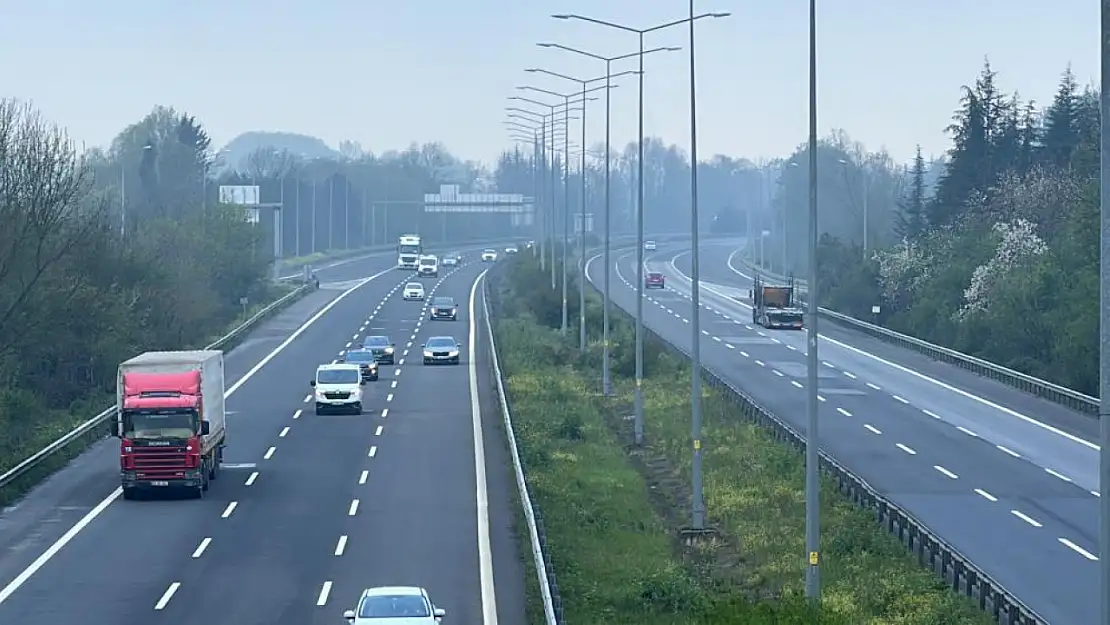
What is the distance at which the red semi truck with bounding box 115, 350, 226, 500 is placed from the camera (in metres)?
38.3

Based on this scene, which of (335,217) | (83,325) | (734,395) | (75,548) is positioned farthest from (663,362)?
(335,217)

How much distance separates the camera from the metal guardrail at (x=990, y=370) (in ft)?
192

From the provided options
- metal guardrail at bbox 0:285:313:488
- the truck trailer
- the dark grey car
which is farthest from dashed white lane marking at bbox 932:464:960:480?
the truck trailer

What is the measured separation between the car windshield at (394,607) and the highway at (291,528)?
331cm

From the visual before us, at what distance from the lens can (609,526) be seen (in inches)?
1476

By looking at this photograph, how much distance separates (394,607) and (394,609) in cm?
4

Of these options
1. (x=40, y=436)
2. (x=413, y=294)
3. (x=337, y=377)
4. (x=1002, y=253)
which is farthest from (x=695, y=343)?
(x=413, y=294)

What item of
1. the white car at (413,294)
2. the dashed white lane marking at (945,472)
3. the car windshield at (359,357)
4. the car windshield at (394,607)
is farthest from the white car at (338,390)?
the white car at (413,294)

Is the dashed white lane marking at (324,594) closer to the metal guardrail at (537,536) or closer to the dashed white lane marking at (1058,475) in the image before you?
the metal guardrail at (537,536)

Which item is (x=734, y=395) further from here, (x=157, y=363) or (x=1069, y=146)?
(x=1069, y=146)

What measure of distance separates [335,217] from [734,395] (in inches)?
5621

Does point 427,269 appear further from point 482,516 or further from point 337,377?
point 482,516

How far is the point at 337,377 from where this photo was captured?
2249 inches

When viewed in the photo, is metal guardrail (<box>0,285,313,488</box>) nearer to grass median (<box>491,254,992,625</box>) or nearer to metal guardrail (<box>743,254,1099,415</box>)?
grass median (<box>491,254,992,625</box>)
